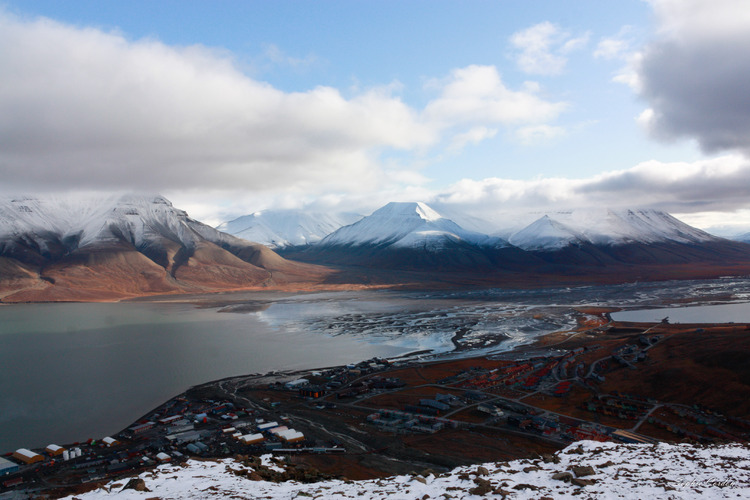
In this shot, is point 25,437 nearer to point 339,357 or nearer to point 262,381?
point 262,381

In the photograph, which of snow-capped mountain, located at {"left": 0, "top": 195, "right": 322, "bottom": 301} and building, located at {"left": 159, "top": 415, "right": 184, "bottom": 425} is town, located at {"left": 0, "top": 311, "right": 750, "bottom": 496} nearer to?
building, located at {"left": 159, "top": 415, "right": 184, "bottom": 425}

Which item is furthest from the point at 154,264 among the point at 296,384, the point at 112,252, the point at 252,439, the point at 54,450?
the point at 252,439

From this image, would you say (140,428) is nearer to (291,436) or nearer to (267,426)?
(267,426)

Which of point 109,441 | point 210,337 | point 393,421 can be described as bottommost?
point 393,421

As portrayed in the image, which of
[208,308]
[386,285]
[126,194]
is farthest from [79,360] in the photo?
[126,194]

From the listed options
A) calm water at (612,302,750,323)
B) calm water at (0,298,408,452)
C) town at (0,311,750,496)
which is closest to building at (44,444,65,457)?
town at (0,311,750,496)

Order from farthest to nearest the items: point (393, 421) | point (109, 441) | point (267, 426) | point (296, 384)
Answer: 1. point (296, 384)
2. point (393, 421)
3. point (267, 426)
4. point (109, 441)
